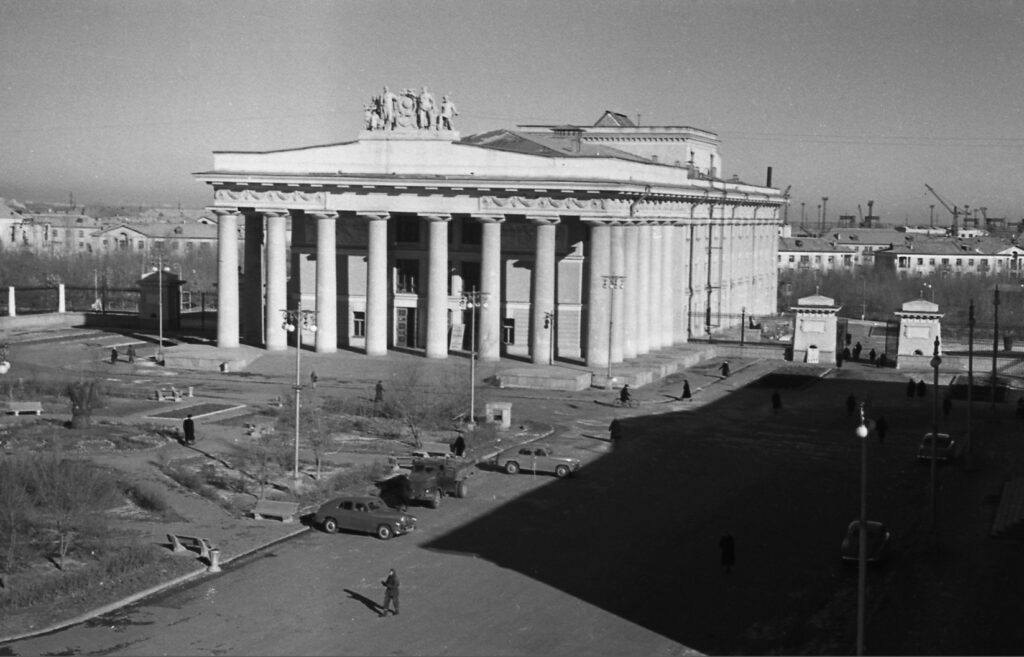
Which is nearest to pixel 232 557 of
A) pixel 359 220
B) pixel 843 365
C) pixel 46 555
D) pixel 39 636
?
pixel 46 555

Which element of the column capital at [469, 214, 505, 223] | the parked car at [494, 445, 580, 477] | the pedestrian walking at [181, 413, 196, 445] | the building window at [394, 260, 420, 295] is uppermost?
the column capital at [469, 214, 505, 223]

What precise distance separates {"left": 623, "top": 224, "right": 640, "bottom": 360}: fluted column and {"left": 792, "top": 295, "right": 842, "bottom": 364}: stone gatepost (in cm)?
1052

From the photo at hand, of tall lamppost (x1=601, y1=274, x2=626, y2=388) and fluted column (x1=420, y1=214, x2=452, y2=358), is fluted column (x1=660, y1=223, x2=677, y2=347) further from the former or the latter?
fluted column (x1=420, y1=214, x2=452, y2=358)

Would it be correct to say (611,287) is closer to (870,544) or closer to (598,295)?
(598,295)

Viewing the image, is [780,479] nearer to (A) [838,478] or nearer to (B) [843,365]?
(A) [838,478]

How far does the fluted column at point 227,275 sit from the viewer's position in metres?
66.8

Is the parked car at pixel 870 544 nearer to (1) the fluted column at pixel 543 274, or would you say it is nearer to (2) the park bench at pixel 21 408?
(2) the park bench at pixel 21 408

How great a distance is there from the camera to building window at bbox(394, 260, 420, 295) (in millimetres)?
70312

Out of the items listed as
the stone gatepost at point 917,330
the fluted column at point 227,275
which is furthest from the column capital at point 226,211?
the stone gatepost at point 917,330

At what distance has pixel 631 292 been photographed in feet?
A: 222

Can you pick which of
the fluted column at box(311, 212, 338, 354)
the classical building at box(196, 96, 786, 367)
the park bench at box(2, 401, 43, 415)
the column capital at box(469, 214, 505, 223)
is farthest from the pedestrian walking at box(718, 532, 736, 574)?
the fluted column at box(311, 212, 338, 354)

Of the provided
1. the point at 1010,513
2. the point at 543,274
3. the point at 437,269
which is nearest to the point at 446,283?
the point at 437,269

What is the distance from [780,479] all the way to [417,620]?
18075mm

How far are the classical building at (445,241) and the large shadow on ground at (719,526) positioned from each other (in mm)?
12934
